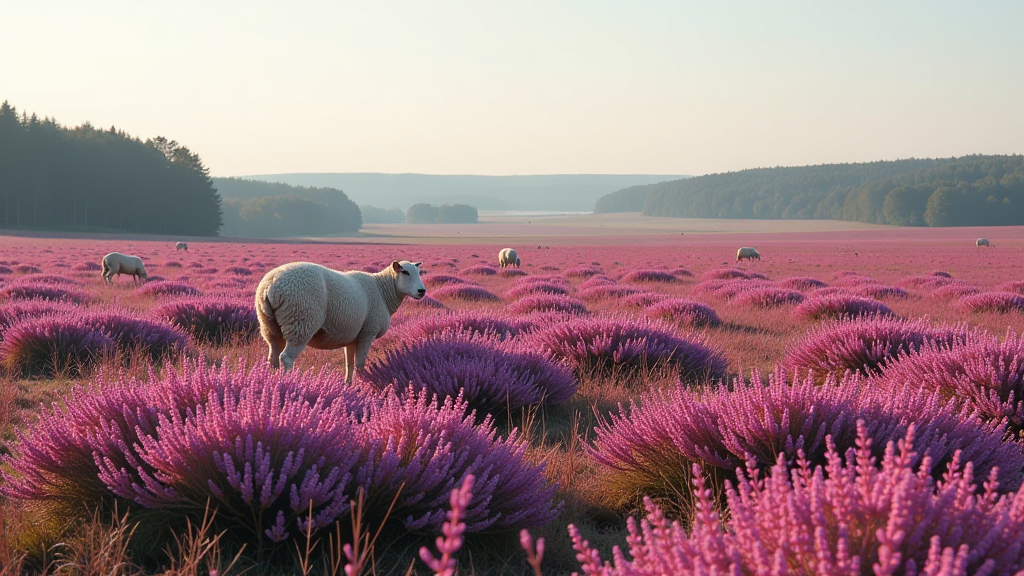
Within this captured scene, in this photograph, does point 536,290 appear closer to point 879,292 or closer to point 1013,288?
point 879,292

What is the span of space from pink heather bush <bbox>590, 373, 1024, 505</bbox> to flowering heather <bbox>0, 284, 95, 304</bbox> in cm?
995

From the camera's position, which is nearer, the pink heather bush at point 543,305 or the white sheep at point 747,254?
the pink heather bush at point 543,305

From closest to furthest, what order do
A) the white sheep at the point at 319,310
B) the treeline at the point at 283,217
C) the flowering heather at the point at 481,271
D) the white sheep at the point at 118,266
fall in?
the white sheep at the point at 319,310, the white sheep at the point at 118,266, the flowering heather at the point at 481,271, the treeline at the point at 283,217

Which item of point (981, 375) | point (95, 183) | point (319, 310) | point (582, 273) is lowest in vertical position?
point (582, 273)

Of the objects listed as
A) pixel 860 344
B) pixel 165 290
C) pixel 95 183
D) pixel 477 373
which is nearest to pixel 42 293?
pixel 165 290

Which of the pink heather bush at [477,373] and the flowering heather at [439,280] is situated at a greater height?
the pink heather bush at [477,373]

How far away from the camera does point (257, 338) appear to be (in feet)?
25.1

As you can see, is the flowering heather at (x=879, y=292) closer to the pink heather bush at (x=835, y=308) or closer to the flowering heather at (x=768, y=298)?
the flowering heather at (x=768, y=298)

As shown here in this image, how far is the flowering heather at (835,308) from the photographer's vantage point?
10.1 meters

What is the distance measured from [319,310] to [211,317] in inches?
145

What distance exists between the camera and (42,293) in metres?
10.9

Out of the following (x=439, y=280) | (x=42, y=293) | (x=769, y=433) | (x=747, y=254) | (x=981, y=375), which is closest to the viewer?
(x=769, y=433)

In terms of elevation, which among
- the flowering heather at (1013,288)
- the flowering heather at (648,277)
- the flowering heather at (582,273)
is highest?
the flowering heather at (1013,288)

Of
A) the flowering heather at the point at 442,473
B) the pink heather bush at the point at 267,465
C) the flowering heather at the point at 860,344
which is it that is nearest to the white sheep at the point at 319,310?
the pink heather bush at the point at 267,465
